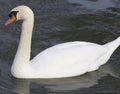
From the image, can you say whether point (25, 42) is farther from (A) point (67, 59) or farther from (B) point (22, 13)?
(A) point (67, 59)

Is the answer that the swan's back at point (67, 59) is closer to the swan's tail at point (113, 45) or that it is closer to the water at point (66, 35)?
the water at point (66, 35)

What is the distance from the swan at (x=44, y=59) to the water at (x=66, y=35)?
143 millimetres

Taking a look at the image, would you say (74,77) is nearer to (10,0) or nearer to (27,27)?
(27,27)

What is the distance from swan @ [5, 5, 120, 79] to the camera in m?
10.2

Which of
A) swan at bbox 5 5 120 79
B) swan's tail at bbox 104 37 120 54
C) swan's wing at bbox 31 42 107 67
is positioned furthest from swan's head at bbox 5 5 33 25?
swan's tail at bbox 104 37 120 54

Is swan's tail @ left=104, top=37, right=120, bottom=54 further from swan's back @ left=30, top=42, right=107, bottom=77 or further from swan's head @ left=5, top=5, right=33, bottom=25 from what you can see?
swan's head @ left=5, top=5, right=33, bottom=25

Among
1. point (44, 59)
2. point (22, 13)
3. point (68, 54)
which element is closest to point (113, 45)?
point (68, 54)

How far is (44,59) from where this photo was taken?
34.2 feet

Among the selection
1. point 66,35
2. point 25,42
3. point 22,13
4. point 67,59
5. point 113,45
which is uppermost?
Result: point 22,13

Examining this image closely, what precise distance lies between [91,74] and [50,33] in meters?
2.03

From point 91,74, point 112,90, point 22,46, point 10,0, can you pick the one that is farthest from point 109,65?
point 10,0

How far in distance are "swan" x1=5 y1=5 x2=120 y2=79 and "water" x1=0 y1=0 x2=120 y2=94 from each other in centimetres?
14

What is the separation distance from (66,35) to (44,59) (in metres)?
2.37

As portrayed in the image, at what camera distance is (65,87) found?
1022 cm
